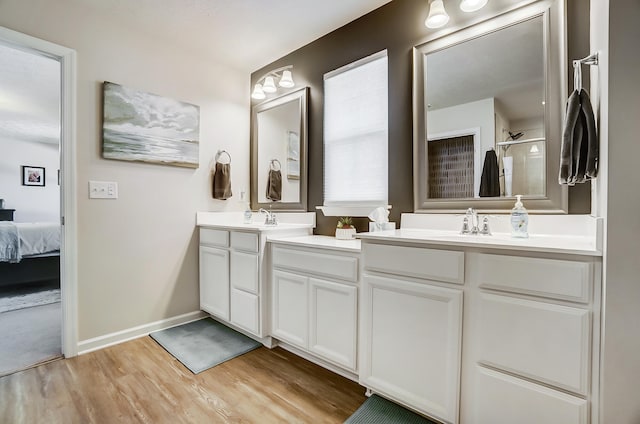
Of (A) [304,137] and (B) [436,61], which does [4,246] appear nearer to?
(A) [304,137]

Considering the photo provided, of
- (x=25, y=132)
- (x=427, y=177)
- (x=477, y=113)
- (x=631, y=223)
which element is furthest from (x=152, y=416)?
(x=25, y=132)

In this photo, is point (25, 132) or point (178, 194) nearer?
point (178, 194)

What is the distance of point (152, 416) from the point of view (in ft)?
4.83

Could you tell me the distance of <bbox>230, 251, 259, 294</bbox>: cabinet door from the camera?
2.15 m

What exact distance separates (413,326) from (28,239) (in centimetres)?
466

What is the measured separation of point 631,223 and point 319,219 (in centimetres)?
184

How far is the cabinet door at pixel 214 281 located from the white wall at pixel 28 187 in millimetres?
5383

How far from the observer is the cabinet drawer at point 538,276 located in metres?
1.03

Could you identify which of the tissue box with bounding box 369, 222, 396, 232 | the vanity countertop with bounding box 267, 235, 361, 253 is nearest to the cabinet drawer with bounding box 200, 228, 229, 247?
the vanity countertop with bounding box 267, 235, 361, 253

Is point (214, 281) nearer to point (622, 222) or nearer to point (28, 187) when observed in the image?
point (622, 222)

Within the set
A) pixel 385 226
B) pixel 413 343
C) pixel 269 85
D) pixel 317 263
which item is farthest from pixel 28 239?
pixel 413 343

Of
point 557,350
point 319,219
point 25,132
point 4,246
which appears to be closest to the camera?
point 557,350

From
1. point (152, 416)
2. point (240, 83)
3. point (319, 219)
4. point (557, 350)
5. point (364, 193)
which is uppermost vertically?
point (240, 83)

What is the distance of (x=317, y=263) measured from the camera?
5.99 feet
